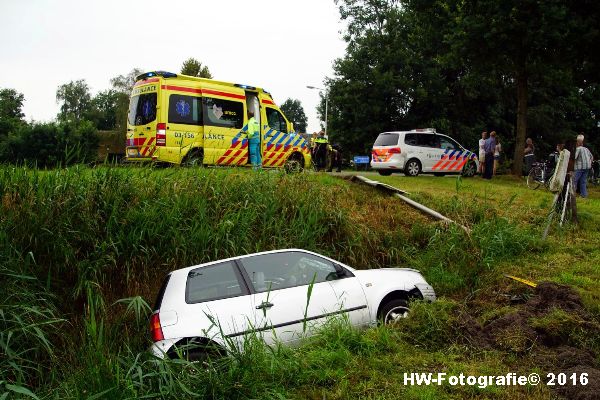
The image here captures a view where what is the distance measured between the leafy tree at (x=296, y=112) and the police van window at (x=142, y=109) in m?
106

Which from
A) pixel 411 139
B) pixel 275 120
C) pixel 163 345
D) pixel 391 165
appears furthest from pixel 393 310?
pixel 411 139

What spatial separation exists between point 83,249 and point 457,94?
32030 millimetres

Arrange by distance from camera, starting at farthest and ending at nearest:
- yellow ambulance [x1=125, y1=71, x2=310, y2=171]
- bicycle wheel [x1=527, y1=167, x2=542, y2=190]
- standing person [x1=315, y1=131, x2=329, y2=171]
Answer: standing person [x1=315, y1=131, x2=329, y2=171]
bicycle wheel [x1=527, y1=167, x2=542, y2=190]
yellow ambulance [x1=125, y1=71, x2=310, y2=171]

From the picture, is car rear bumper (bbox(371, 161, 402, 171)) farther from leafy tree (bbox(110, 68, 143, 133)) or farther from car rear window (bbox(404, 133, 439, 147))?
leafy tree (bbox(110, 68, 143, 133))

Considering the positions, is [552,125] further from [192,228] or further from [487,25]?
[192,228]

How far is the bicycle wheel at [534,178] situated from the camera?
16828mm

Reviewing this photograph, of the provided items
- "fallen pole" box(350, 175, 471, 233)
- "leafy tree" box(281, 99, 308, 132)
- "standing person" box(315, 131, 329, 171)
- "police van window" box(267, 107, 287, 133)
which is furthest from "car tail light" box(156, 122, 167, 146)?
"leafy tree" box(281, 99, 308, 132)

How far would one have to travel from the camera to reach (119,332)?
6.74m

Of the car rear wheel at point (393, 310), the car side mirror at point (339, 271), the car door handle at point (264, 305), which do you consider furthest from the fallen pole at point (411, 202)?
the car door handle at point (264, 305)

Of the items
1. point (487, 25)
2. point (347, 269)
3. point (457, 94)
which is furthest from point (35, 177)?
point (457, 94)

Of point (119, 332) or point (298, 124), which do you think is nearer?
point (119, 332)

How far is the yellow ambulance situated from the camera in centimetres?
1353

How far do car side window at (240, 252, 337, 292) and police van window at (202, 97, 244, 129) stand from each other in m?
8.06

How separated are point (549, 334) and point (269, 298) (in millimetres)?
2979
